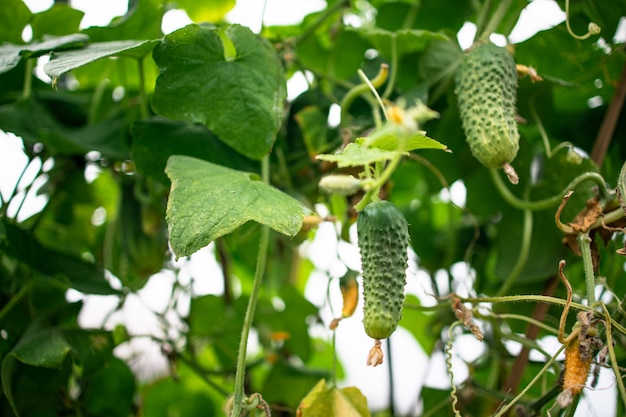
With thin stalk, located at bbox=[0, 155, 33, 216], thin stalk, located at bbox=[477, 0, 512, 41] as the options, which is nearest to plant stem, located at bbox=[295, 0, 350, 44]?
thin stalk, located at bbox=[477, 0, 512, 41]

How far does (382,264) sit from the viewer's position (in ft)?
1.89

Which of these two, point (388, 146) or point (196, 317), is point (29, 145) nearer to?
point (196, 317)

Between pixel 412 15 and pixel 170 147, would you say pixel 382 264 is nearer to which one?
pixel 170 147

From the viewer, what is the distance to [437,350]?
1.21 m

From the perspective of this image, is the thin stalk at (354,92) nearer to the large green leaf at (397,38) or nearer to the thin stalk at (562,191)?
the large green leaf at (397,38)

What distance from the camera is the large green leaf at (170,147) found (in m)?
0.82

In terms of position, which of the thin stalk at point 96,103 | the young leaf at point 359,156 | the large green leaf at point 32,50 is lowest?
the thin stalk at point 96,103

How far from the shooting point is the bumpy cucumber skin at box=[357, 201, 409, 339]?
55 centimetres

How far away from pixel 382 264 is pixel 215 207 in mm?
156

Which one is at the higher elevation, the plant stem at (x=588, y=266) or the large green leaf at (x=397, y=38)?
the large green leaf at (x=397, y=38)

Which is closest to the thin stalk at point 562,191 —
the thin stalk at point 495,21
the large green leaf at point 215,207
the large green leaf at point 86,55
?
the thin stalk at point 495,21

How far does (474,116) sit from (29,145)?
2.18ft

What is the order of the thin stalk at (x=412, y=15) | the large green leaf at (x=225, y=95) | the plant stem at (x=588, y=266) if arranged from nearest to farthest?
the plant stem at (x=588, y=266) < the large green leaf at (x=225, y=95) < the thin stalk at (x=412, y=15)

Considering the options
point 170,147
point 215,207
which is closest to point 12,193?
point 170,147
